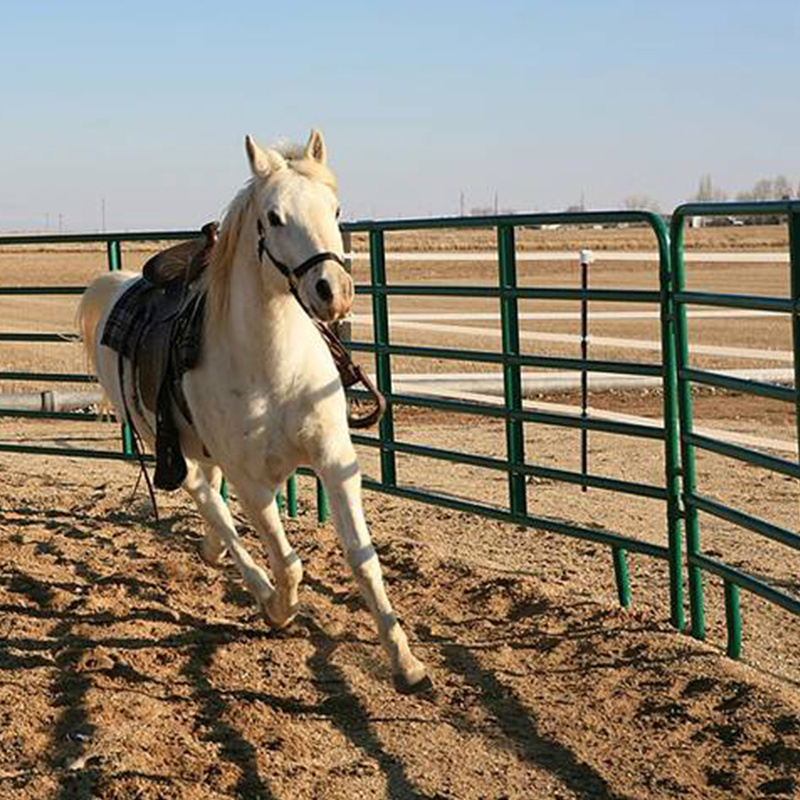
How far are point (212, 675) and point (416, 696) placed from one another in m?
0.84

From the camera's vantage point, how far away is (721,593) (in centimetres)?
716

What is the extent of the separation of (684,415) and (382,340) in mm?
2562

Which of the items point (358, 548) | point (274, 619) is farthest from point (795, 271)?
point (274, 619)

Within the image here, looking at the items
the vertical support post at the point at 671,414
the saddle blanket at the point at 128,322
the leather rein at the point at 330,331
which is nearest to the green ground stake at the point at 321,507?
the saddle blanket at the point at 128,322

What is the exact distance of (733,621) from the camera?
6.02m

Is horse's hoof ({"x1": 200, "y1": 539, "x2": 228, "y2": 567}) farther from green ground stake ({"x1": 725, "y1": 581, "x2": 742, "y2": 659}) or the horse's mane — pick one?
green ground stake ({"x1": 725, "y1": 581, "x2": 742, "y2": 659})

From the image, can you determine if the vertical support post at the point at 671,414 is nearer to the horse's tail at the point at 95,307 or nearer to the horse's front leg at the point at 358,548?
the horse's front leg at the point at 358,548

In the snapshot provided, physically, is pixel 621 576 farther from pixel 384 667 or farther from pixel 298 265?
pixel 298 265

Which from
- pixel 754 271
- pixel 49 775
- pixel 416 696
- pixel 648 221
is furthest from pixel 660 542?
pixel 754 271

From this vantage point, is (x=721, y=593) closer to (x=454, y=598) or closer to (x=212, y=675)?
(x=454, y=598)

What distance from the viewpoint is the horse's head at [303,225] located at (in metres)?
5.09

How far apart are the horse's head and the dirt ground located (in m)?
1.50

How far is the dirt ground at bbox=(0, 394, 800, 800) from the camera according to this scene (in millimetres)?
4770

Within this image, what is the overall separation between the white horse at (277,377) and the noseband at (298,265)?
1 centimetres
